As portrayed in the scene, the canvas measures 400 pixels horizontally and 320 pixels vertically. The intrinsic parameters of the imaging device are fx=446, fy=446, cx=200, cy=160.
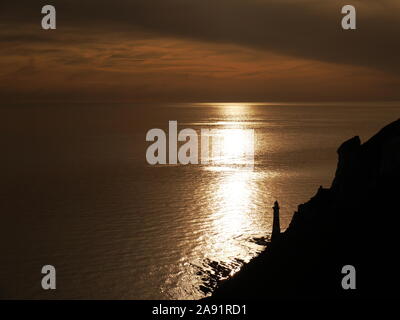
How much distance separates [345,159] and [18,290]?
31.0 meters

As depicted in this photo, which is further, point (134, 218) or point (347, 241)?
point (134, 218)

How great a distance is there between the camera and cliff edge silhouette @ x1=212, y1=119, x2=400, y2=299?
78.5 ft

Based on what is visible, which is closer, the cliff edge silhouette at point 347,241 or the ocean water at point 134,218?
the cliff edge silhouette at point 347,241

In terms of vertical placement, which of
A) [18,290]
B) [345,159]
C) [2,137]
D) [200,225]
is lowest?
[18,290]

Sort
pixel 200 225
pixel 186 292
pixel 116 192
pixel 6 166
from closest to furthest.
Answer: pixel 186 292 → pixel 200 225 → pixel 116 192 → pixel 6 166

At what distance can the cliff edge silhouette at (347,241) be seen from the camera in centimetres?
2394

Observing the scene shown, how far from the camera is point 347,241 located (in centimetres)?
2683

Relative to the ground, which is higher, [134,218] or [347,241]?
[347,241]

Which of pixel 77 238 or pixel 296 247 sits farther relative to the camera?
pixel 77 238

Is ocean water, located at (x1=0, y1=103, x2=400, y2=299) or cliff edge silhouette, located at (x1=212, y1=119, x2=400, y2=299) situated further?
ocean water, located at (x1=0, y1=103, x2=400, y2=299)
